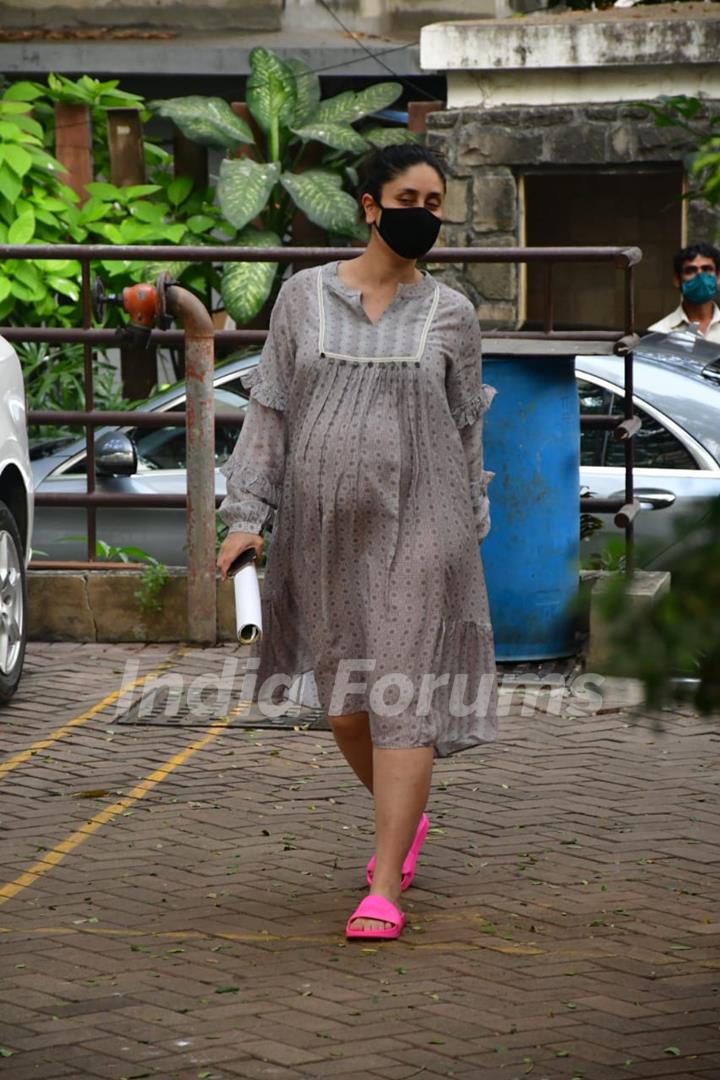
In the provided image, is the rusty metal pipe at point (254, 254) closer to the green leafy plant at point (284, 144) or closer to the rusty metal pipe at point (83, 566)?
the rusty metal pipe at point (83, 566)

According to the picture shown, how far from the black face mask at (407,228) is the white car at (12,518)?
2.75 metres

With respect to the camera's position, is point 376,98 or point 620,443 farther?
point 376,98

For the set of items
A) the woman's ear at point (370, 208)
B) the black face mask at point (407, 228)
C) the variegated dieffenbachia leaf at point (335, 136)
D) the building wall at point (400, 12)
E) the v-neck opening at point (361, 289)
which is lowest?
the v-neck opening at point (361, 289)

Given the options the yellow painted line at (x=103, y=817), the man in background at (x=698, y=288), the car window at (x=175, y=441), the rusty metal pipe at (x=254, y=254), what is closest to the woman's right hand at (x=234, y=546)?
the yellow painted line at (x=103, y=817)

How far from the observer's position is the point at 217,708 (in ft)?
24.5

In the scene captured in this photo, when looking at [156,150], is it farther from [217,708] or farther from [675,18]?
[217,708]

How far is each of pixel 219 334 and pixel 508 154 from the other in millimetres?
4831

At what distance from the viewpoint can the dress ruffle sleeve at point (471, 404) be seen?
5.01 meters

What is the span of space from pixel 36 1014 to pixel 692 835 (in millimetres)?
2159

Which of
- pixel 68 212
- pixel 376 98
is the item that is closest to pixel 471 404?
pixel 68 212

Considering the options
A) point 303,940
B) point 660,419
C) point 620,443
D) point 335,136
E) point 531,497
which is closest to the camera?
point 303,940

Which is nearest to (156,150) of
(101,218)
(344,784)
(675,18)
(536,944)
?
(101,218)

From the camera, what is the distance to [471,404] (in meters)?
5.05

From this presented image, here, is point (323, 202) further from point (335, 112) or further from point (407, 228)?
point (407, 228)
